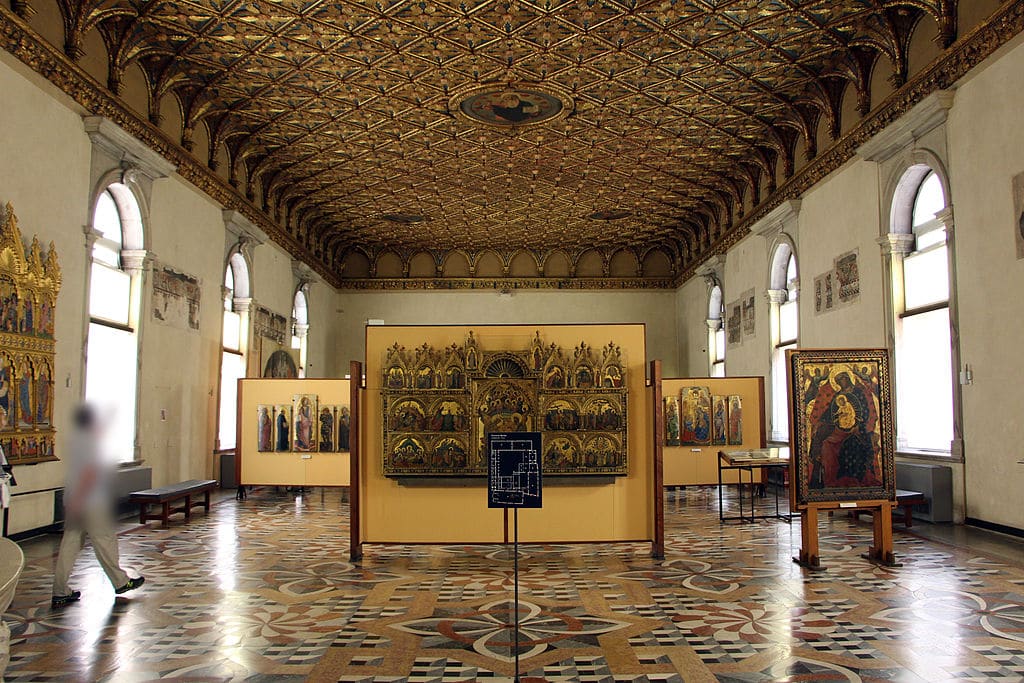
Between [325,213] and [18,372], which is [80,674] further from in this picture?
[325,213]

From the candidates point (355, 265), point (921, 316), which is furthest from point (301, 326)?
point (921, 316)

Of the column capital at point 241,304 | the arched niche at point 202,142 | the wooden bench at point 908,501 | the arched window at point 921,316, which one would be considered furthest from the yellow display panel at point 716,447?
the arched niche at point 202,142

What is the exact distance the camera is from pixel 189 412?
15203mm

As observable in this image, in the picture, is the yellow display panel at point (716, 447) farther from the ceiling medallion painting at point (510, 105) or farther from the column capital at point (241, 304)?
the column capital at point (241, 304)

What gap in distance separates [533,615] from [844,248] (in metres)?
10.3

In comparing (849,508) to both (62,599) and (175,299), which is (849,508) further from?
(175,299)

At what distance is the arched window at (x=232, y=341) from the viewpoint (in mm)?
17438

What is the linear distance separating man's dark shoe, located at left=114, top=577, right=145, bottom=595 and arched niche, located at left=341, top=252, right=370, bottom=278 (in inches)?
860

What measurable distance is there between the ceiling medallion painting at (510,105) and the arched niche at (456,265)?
1276 centimetres

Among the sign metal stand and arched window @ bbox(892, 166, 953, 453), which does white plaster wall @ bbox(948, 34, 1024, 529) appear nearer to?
arched window @ bbox(892, 166, 953, 453)

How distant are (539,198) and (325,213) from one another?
6.46 meters

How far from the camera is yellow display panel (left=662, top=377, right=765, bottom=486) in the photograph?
15328 mm

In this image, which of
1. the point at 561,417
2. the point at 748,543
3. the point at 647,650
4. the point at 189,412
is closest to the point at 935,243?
the point at 748,543

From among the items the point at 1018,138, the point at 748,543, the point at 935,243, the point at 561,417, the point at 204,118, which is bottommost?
the point at 748,543
